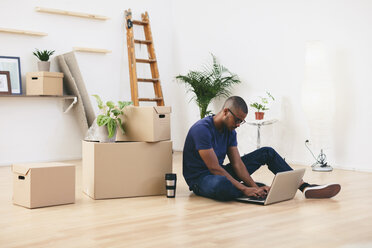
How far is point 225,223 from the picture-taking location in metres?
2.51

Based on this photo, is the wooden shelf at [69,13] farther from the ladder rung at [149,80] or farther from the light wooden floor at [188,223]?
the light wooden floor at [188,223]

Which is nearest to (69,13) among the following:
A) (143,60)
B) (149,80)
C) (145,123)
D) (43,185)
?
(143,60)

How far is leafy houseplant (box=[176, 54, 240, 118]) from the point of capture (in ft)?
19.7

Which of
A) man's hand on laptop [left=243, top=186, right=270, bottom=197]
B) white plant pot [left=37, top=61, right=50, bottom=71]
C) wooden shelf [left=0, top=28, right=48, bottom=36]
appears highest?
wooden shelf [left=0, top=28, right=48, bottom=36]

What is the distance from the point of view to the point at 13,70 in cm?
537

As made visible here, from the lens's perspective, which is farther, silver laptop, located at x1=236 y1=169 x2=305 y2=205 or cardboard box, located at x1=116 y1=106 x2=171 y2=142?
cardboard box, located at x1=116 y1=106 x2=171 y2=142

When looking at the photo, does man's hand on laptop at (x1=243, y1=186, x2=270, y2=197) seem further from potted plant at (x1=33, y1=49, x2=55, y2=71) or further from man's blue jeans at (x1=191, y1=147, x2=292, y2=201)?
potted plant at (x1=33, y1=49, x2=55, y2=71)

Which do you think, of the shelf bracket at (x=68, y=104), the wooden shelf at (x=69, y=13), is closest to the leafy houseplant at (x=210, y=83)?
the wooden shelf at (x=69, y=13)

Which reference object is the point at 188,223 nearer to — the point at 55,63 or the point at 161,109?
the point at 161,109

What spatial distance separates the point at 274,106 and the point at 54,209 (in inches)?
128

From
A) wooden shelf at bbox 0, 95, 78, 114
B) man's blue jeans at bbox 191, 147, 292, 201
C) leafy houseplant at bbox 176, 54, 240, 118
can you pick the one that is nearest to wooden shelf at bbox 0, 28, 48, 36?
wooden shelf at bbox 0, 95, 78, 114

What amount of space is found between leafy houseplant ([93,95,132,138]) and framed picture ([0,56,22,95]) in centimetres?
235

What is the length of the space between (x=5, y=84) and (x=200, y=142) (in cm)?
307

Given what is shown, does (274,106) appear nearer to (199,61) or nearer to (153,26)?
(199,61)
